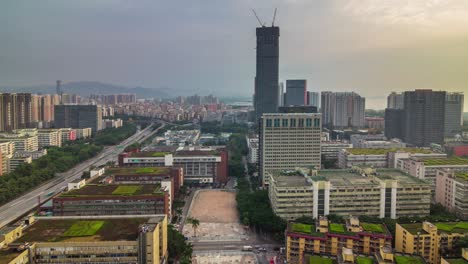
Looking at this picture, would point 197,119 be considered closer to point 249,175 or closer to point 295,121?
point 249,175

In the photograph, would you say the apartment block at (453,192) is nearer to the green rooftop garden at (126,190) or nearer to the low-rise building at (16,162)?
the green rooftop garden at (126,190)

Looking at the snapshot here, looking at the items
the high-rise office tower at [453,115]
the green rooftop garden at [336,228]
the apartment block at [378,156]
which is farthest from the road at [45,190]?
the high-rise office tower at [453,115]

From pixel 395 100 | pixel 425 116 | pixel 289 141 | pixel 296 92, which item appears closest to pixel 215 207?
pixel 289 141

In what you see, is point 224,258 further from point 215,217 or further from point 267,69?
point 267,69

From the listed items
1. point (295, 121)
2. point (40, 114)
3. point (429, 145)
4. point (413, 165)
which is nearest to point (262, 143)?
point (295, 121)

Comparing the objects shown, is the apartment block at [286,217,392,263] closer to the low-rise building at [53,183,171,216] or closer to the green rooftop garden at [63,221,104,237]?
the green rooftop garden at [63,221,104,237]
